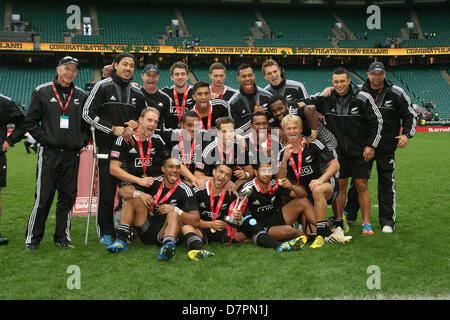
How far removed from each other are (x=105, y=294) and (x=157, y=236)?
1500 millimetres

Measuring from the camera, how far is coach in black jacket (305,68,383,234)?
5371mm

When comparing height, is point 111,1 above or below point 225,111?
above

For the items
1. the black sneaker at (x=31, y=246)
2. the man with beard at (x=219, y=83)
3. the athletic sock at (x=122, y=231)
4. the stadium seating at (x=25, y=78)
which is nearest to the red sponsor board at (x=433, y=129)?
the stadium seating at (x=25, y=78)

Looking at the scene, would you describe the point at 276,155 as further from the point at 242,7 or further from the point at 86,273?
the point at 242,7

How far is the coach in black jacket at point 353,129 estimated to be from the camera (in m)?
5.37

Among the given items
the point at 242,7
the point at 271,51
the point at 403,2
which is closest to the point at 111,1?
the point at 242,7

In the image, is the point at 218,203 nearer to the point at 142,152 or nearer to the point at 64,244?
the point at 142,152

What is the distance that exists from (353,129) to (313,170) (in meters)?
0.96

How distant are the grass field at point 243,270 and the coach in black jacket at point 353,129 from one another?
2.20 feet

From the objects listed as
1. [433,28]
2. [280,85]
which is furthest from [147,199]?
[433,28]

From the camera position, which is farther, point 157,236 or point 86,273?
point 157,236

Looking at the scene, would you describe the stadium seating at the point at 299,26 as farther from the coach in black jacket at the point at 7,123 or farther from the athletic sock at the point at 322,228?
the athletic sock at the point at 322,228

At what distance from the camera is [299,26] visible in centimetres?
3975
